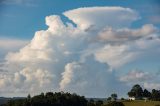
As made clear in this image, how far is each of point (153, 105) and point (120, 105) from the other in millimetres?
18051

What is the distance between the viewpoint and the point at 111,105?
639 feet

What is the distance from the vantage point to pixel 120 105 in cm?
19388

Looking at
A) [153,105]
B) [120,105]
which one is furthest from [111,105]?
[153,105]

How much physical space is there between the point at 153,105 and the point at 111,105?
22.0m

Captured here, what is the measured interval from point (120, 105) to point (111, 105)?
174 inches

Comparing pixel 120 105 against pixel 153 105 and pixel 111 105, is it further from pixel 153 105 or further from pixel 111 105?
pixel 153 105

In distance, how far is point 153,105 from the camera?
19950 cm
